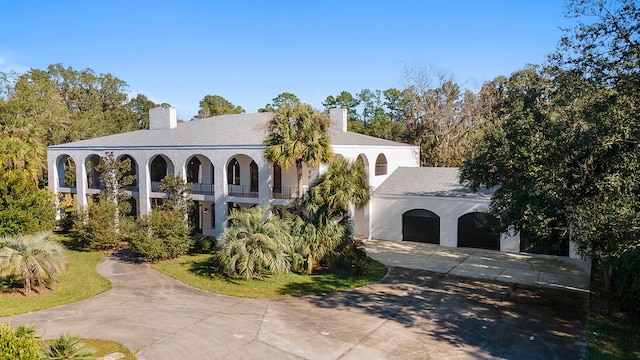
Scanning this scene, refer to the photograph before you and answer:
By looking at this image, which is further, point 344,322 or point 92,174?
point 92,174

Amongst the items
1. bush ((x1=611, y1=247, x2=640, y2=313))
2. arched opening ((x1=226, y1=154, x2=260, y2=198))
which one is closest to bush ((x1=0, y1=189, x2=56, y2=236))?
arched opening ((x1=226, y1=154, x2=260, y2=198))

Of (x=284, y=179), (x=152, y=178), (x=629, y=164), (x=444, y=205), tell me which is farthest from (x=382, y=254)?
(x=152, y=178)

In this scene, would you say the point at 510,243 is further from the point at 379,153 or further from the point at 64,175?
the point at 64,175

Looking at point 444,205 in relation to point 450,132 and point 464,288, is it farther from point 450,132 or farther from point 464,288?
point 450,132

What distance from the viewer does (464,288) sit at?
58.0 feet

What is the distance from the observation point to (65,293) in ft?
55.7

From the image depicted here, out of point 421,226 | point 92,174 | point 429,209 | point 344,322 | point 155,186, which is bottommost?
point 344,322

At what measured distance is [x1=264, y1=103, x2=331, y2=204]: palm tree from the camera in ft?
65.3

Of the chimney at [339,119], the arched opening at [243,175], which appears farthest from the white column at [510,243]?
the arched opening at [243,175]

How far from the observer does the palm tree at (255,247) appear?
17947mm

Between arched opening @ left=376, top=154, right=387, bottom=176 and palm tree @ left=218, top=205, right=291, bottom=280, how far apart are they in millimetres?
12569

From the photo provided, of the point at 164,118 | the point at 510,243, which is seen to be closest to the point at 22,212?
the point at 164,118

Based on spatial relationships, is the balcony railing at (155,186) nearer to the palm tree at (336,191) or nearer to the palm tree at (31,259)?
the palm tree at (31,259)

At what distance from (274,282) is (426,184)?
1367cm
